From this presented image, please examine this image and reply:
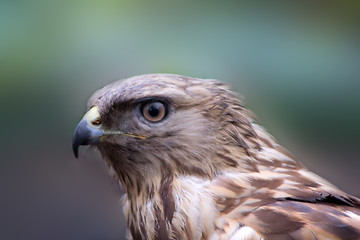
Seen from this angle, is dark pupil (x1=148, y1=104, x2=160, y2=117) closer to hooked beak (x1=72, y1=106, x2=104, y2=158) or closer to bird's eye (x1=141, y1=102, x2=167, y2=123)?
bird's eye (x1=141, y1=102, x2=167, y2=123)

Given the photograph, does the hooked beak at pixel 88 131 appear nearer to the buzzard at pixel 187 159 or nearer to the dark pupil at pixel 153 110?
the buzzard at pixel 187 159

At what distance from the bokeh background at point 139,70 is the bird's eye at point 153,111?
821mm

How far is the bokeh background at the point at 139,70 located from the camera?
2.04 m

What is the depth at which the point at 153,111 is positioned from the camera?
1.17m

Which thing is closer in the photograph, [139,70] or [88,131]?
[88,131]

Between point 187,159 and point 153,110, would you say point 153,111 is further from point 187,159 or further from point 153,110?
point 187,159

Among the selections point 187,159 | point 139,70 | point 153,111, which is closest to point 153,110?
point 153,111

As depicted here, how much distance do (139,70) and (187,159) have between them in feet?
3.04

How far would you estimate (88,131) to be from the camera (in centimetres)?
117

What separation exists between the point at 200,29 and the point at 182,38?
10 centimetres

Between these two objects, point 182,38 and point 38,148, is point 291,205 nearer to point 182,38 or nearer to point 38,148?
point 182,38

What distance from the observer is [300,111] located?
6.91 ft

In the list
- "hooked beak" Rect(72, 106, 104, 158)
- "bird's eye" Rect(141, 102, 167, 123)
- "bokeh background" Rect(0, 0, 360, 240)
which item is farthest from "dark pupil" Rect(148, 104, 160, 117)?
"bokeh background" Rect(0, 0, 360, 240)

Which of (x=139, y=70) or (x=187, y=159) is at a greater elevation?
(x=139, y=70)
